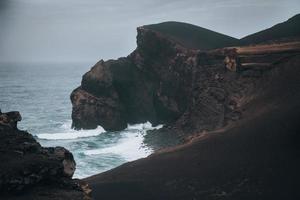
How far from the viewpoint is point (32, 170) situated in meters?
25.5

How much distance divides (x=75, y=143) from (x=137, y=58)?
Result: 2074cm

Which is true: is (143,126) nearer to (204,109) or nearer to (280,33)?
(204,109)

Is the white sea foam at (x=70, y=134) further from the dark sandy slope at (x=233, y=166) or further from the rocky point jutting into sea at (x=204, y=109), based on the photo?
the dark sandy slope at (x=233, y=166)

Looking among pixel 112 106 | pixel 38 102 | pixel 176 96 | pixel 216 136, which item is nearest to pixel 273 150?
pixel 216 136

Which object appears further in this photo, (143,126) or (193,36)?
(143,126)

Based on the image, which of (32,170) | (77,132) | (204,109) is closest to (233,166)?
(32,170)

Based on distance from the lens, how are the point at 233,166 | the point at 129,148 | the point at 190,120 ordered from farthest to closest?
the point at 190,120 < the point at 129,148 < the point at 233,166

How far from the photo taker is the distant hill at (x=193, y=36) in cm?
6894

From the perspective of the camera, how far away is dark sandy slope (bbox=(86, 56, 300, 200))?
107 feet

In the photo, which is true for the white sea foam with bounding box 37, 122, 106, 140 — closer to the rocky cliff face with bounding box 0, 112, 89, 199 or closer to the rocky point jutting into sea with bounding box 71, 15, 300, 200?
the rocky point jutting into sea with bounding box 71, 15, 300, 200

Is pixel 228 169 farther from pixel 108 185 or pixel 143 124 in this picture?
pixel 143 124

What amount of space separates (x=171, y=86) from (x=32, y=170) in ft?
147

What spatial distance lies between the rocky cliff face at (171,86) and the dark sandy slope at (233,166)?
6.47 metres

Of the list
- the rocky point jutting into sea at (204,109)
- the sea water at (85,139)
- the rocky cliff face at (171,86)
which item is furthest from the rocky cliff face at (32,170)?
the rocky cliff face at (171,86)
